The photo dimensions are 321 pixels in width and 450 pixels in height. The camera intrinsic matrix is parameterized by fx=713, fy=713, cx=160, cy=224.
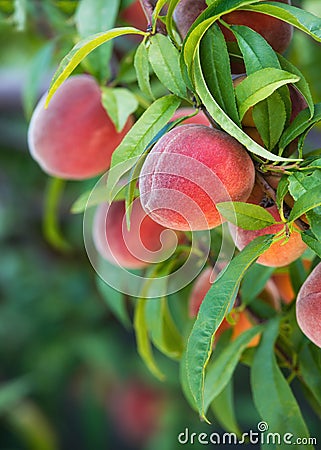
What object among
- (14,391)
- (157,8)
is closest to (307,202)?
(157,8)

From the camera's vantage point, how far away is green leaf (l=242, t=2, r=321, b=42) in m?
0.37

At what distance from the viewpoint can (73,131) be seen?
1.96 feet

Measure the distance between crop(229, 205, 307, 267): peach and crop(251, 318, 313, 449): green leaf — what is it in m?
0.09

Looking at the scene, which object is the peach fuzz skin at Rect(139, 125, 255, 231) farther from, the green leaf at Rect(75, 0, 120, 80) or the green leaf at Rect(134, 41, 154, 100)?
the green leaf at Rect(75, 0, 120, 80)

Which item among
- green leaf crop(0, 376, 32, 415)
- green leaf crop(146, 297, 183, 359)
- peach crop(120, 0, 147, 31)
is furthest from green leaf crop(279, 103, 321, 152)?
green leaf crop(0, 376, 32, 415)

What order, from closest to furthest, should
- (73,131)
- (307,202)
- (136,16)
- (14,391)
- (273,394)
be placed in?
1. (307,202)
2. (273,394)
3. (73,131)
4. (136,16)
5. (14,391)

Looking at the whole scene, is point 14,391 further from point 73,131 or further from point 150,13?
point 150,13

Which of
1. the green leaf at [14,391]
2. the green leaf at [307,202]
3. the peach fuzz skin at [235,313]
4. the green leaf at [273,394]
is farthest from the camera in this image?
the green leaf at [14,391]

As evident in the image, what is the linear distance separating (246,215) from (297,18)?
0.11 m

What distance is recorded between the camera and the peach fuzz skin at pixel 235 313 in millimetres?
569

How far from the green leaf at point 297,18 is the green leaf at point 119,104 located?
16cm

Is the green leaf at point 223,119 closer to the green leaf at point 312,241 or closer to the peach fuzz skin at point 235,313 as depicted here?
the green leaf at point 312,241

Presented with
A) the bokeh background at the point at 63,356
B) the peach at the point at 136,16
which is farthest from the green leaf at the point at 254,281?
the bokeh background at the point at 63,356

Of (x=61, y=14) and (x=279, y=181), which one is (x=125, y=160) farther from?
(x=61, y=14)
